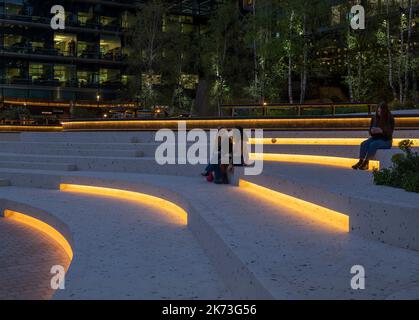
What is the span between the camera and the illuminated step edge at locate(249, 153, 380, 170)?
10495 mm

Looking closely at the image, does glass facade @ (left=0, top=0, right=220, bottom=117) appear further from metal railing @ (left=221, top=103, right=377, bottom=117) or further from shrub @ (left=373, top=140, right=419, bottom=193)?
shrub @ (left=373, top=140, right=419, bottom=193)

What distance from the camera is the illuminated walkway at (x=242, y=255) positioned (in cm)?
390

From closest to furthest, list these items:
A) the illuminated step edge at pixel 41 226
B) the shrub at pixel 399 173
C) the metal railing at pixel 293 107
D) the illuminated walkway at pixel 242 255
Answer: the illuminated walkway at pixel 242 255 → the shrub at pixel 399 173 → the illuminated step edge at pixel 41 226 → the metal railing at pixel 293 107

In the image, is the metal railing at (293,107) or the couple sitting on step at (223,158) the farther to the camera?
the metal railing at (293,107)

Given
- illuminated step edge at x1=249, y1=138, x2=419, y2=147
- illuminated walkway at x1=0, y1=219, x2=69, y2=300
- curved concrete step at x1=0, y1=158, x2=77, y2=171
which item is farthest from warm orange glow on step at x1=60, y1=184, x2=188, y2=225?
illuminated step edge at x1=249, y1=138, x2=419, y2=147

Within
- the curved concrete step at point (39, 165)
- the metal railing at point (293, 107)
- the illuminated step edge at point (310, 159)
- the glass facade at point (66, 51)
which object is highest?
the glass facade at point (66, 51)

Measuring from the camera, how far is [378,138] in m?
9.37

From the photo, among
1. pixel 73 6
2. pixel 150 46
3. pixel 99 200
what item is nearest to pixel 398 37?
pixel 150 46

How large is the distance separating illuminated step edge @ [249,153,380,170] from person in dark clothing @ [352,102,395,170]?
0.72 ft

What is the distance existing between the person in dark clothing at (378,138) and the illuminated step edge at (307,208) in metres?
2.23

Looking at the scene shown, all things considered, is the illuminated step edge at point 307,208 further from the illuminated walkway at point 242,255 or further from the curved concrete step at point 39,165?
the curved concrete step at point 39,165

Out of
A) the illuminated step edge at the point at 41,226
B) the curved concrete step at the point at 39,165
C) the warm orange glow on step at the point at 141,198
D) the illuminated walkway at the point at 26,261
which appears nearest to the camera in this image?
the illuminated walkway at the point at 26,261

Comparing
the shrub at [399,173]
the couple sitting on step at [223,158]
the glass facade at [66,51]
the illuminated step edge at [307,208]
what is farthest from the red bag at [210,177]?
the glass facade at [66,51]

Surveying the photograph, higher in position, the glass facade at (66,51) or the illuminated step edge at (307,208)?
the glass facade at (66,51)
